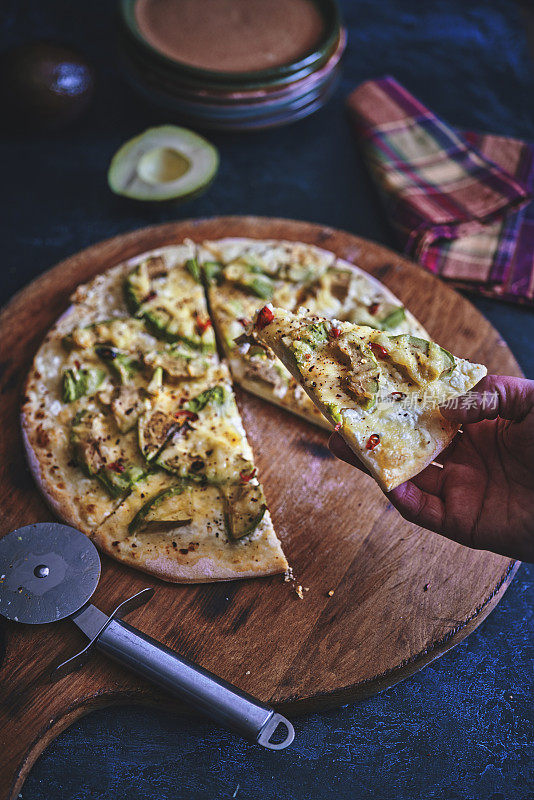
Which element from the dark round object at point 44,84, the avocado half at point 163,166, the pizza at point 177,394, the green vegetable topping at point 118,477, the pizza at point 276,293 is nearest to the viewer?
the pizza at point 177,394

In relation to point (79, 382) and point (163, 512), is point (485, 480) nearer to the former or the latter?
point (163, 512)

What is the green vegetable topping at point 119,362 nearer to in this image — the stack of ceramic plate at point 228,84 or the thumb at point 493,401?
the thumb at point 493,401

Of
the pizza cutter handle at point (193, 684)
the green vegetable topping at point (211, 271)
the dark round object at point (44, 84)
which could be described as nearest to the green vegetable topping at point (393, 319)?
the green vegetable topping at point (211, 271)

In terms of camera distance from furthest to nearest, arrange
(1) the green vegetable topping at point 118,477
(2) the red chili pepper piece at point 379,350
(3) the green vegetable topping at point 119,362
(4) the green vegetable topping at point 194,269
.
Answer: (4) the green vegetable topping at point 194,269 → (3) the green vegetable topping at point 119,362 → (1) the green vegetable topping at point 118,477 → (2) the red chili pepper piece at point 379,350

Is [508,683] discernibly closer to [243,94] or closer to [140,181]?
[140,181]

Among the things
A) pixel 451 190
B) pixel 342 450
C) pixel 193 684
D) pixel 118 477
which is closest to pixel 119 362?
pixel 118 477

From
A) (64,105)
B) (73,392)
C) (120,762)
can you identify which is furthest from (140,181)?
(120,762)

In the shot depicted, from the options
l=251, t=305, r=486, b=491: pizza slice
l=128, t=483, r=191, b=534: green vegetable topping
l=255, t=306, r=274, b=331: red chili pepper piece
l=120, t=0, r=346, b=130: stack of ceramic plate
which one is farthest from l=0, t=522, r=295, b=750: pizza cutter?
l=120, t=0, r=346, b=130: stack of ceramic plate
